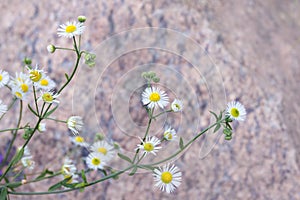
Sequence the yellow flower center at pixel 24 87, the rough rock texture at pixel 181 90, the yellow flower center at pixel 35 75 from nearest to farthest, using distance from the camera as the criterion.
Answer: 1. the yellow flower center at pixel 35 75
2. the yellow flower center at pixel 24 87
3. the rough rock texture at pixel 181 90

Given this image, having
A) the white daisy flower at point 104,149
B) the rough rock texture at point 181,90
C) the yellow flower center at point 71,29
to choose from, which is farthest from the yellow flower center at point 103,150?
the yellow flower center at point 71,29

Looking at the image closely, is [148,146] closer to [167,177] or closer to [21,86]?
[167,177]

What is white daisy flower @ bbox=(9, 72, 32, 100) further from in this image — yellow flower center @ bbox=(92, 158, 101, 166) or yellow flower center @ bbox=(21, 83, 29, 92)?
yellow flower center @ bbox=(92, 158, 101, 166)

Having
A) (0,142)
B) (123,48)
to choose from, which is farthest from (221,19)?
(0,142)

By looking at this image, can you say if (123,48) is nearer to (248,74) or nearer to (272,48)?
(248,74)

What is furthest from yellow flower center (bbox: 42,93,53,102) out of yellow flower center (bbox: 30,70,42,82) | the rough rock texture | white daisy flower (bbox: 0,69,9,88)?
the rough rock texture

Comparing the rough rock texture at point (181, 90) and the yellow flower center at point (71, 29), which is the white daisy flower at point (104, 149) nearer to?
the rough rock texture at point (181, 90)

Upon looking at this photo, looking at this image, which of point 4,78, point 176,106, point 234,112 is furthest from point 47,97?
point 234,112
